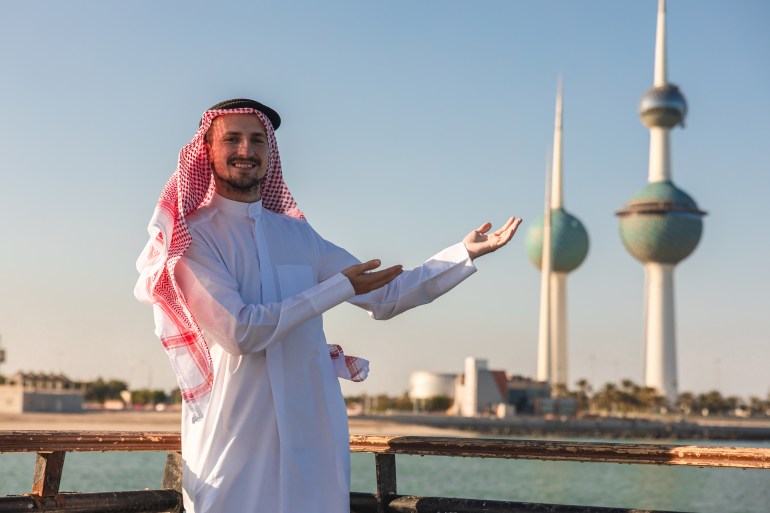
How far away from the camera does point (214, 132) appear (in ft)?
13.1

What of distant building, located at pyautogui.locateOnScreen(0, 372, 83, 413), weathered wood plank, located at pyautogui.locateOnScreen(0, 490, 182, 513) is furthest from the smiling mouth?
distant building, located at pyautogui.locateOnScreen(0, 372, 83, 413)

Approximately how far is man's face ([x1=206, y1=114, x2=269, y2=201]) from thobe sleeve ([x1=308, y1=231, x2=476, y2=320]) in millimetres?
419

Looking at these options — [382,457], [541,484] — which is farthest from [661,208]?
[382,457]

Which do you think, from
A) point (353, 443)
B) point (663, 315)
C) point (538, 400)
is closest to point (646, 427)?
point (538, 400)

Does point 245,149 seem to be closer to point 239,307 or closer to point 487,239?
point 239,307

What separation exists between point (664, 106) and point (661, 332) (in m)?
28.9

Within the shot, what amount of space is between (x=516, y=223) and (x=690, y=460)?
3.60ft

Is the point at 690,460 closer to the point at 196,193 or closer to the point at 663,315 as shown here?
the point at 196,193

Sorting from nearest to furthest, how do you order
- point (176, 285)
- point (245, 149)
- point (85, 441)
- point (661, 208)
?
point (176, 285)
point (245, 149)
point (85, 441)
point (661, 208)

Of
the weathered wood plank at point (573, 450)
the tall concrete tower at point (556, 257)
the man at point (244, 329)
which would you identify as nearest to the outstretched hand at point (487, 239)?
the man at point (244, 329)

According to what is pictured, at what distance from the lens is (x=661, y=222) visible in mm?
135125

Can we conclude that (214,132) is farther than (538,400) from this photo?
No

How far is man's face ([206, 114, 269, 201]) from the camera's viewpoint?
391cm

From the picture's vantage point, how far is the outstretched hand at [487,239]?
13.6ft
